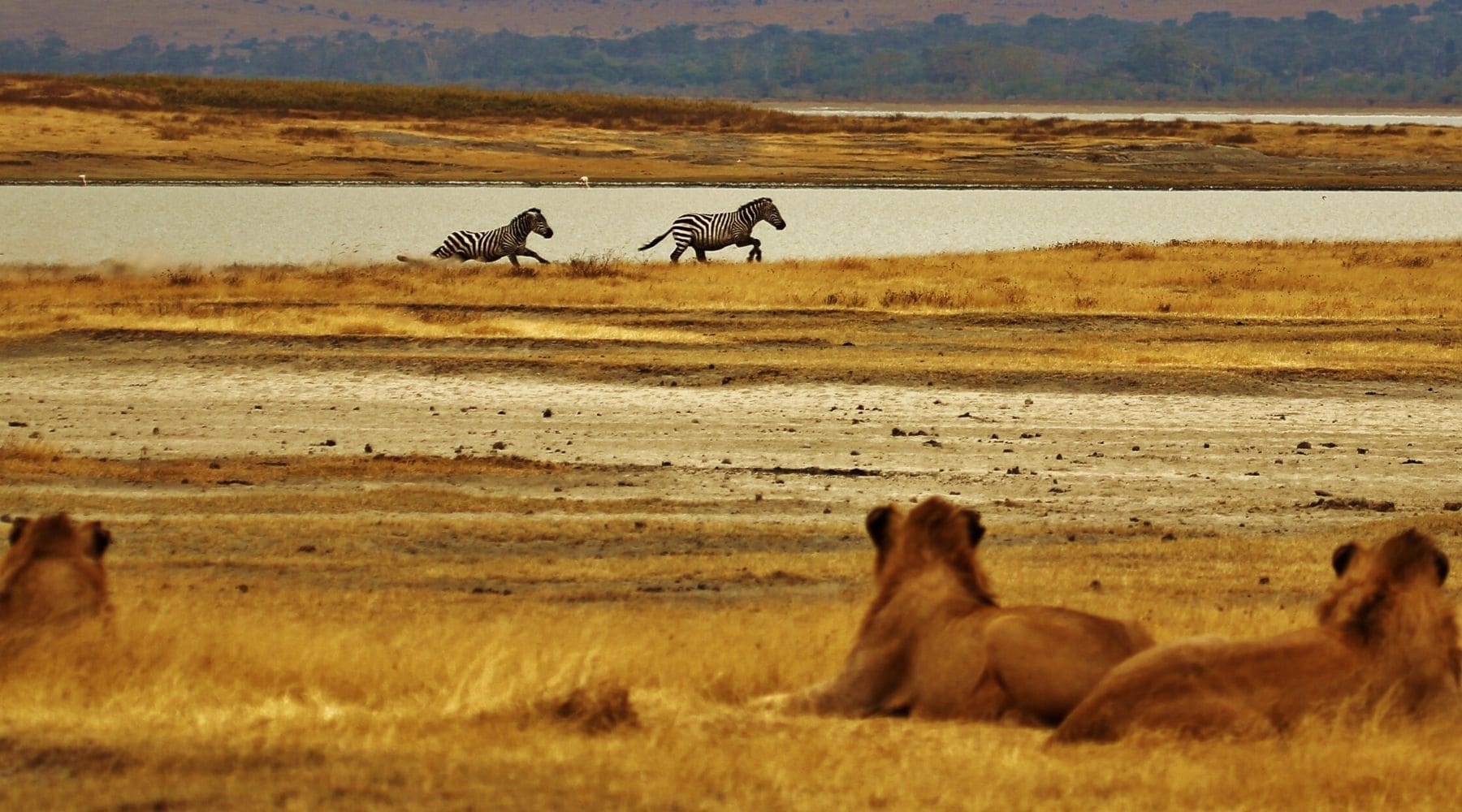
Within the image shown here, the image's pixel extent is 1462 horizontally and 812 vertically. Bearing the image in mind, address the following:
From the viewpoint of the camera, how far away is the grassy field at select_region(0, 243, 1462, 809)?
6.07 meters

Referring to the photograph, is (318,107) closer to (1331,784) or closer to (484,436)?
(484,436)

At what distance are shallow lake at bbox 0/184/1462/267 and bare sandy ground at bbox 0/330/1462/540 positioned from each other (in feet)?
56.4

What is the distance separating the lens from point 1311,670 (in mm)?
6480

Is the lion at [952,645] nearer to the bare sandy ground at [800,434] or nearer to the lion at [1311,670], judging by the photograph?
the lion at [1311,670]

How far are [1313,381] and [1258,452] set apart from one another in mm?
4000

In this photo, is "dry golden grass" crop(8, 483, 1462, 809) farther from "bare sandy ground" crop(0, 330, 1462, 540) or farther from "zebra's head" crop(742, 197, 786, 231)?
"zebra's head" crop(742, 197, 786, 231)

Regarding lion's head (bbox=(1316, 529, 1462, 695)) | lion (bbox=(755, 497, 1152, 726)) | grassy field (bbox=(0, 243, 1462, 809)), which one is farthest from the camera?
lion (bbox=(755, 497, 1152, 726))

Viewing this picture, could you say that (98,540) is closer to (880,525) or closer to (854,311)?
(880,525)

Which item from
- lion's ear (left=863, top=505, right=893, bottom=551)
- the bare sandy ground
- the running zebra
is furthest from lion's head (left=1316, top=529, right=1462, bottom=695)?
the running zebra

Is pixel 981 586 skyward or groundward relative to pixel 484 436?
skyward

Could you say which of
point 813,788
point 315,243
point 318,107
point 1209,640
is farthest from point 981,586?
point 318,107

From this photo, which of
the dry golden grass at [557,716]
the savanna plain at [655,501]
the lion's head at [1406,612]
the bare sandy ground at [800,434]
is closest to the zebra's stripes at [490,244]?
the savanna plain at [655,501]

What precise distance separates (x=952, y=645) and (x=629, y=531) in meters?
5.87

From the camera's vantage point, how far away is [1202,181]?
82.9m
